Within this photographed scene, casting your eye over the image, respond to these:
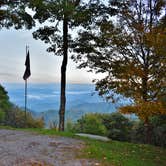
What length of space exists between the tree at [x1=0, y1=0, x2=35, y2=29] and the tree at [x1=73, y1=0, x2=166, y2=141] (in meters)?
3.07

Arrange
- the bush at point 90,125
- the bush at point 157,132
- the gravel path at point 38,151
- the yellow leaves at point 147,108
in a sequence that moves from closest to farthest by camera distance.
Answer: the gravel path at point 38,151 → the yellow leaves at point 147,108 → the bush at point 157,132 → the bush at point 90,125

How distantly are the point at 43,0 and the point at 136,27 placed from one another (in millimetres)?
5049

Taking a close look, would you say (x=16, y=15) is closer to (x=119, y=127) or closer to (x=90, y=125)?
(x=119, y=127)

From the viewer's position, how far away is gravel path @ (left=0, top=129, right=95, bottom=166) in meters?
11.5

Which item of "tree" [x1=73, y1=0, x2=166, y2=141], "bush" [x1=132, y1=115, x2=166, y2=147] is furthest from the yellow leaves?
"bush" [x1=132, y1=115, x2=166, y2=147]

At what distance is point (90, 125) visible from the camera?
2299 inches

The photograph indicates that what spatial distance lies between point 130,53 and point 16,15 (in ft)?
21.4

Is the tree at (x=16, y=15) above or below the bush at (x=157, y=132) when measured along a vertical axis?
above

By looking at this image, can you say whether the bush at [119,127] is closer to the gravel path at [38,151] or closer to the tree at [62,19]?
the tree at [62,19]

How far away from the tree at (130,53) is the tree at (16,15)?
307 cm

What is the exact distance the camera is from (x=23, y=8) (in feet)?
74.5

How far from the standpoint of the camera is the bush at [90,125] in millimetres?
53950

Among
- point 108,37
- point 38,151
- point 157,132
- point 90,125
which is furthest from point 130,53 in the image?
point 90,125

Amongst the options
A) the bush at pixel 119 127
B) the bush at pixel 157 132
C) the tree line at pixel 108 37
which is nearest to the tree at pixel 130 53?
the tree line at pixel 108 37
